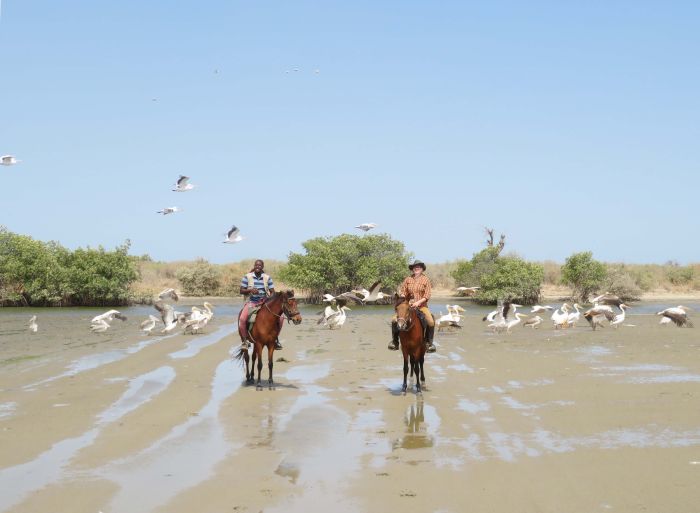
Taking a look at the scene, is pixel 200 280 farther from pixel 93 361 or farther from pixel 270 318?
pixel 270 318

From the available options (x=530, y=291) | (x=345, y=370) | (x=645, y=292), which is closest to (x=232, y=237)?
(x=345, y=370)

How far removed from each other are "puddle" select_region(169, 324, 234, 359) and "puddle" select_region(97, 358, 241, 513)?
9.58 m

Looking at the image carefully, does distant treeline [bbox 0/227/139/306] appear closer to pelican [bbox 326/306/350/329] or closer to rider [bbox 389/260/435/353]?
pelican [bbox 326/306/350/329]

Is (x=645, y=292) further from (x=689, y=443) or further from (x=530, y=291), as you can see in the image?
(x=689, y=443)

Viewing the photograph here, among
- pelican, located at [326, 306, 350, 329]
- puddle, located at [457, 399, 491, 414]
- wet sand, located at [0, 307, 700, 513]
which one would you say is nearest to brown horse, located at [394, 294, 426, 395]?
wet sand, located at [0, 307, 700, 513]

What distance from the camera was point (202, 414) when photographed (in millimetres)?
10578

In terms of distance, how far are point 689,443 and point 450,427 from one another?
2.77m

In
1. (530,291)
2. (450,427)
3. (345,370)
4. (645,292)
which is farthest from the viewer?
(645,292)

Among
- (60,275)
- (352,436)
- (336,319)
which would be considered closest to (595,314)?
(336,319)

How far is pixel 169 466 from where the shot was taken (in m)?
7.52

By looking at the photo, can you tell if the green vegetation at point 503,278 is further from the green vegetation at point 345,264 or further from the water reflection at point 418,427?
the water reflection at point 418,427

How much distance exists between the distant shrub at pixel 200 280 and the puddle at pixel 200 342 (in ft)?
117

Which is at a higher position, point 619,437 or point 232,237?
point 232,237

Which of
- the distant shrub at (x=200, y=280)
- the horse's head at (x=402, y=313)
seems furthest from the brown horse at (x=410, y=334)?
the distant shrub at (x=200, y=280)
